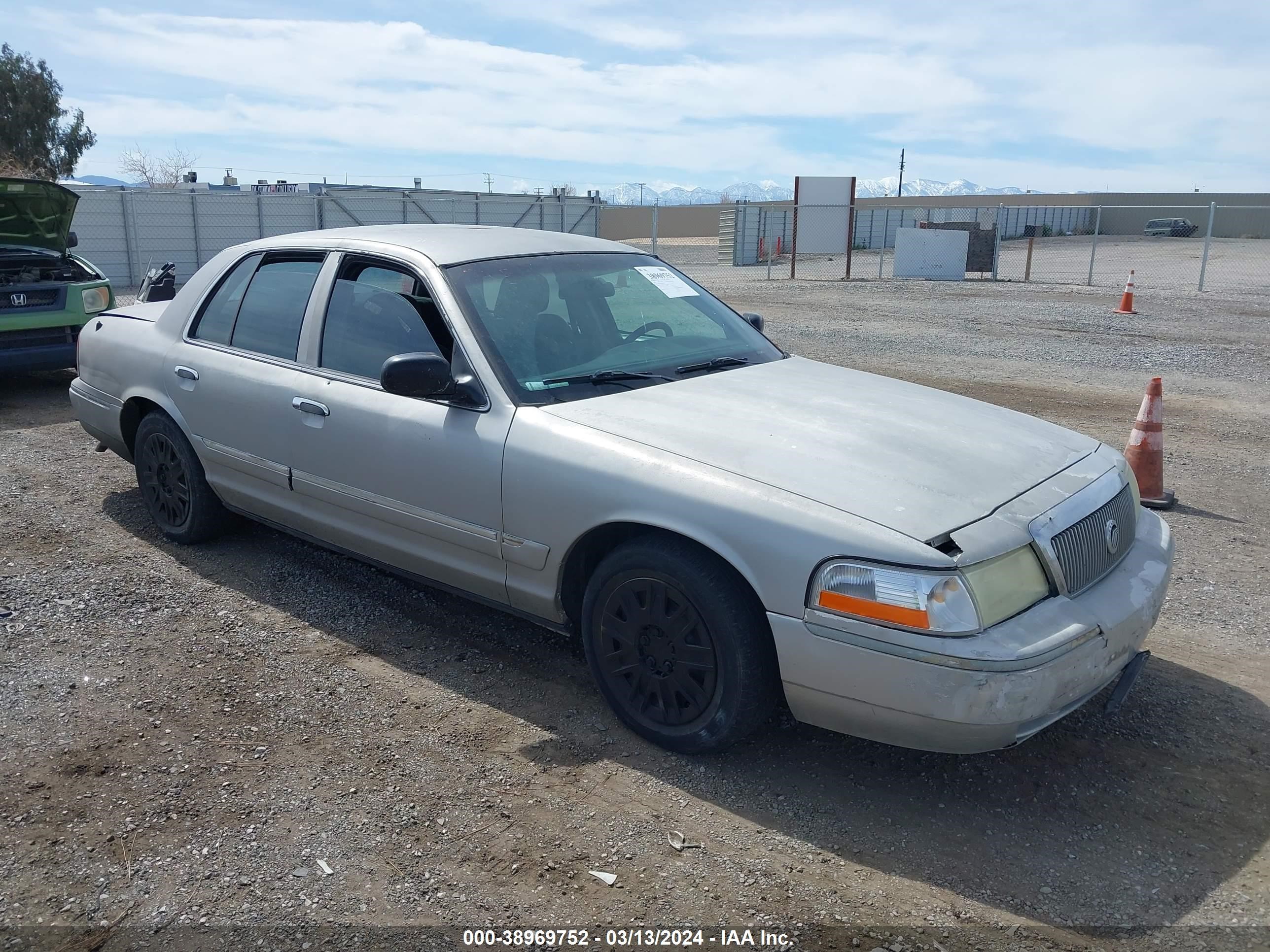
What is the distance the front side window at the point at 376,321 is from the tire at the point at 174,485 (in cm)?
124

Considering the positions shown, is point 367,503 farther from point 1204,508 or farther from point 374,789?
point 1204,508

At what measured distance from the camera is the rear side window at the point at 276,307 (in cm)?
456

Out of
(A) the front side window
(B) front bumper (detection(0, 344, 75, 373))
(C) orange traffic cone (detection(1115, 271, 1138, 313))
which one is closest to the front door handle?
(A) the front side window

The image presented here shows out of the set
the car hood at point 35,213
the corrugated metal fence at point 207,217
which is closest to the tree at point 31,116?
the corrugated metal fence at point 207,217

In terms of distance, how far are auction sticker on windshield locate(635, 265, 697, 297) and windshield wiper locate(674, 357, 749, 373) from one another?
0.48 metres

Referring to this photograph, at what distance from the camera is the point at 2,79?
44844 mm

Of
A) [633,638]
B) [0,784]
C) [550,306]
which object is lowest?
[0,784]

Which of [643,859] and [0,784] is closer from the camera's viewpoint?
[643,859]

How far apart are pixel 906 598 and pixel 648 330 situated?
1981 mm

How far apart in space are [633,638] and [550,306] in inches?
59.2

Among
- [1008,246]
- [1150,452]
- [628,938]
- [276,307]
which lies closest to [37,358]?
[276,307]

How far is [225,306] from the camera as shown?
4.98 m

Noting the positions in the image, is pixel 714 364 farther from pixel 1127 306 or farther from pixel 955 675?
pixel 1127 306

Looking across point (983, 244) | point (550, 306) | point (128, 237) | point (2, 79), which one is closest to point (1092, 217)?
point (983, 244)
